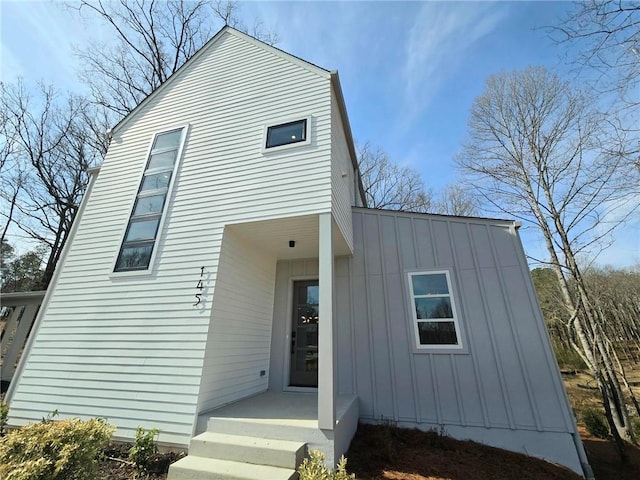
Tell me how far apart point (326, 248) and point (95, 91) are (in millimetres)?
13769

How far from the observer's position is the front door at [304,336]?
5.38 m

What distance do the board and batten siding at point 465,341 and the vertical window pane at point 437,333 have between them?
0.60ft

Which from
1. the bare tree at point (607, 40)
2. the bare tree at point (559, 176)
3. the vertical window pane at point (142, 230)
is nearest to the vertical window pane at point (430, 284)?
the bare tree at point (607, 40)

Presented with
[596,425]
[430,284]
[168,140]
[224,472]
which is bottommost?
[596,425]

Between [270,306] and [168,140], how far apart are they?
436 centimetres

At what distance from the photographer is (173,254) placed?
4.57 metres

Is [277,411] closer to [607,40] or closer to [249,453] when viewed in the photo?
[249,453]

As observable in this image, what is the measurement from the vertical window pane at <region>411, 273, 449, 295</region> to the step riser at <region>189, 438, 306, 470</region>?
321 cm

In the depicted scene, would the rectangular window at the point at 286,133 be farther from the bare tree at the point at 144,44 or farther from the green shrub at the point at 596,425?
the bare tree at the point at 144,44

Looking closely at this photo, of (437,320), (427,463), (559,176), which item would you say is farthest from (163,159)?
(559,176)

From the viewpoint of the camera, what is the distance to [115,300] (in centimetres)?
450

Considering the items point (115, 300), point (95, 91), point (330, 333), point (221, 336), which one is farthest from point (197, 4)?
point (330, 333)

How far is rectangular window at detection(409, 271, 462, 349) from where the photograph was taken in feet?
14.8

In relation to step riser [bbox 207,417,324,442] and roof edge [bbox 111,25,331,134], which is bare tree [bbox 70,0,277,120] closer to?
roof edge [bbox 111,25,331,134]
